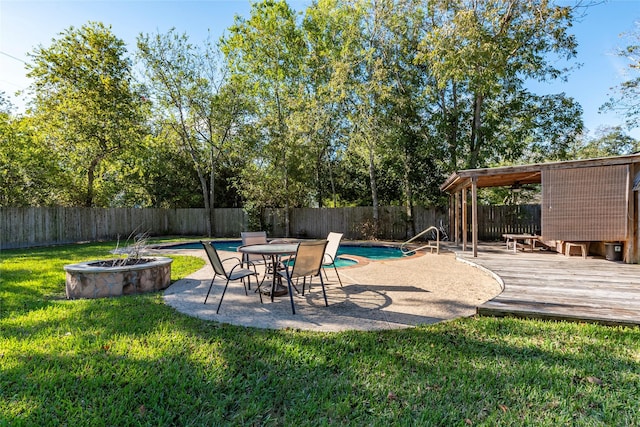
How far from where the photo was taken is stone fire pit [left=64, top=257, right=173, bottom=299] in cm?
415

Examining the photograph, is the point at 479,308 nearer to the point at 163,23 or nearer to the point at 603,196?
the point at 603,196

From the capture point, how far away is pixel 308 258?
371cm

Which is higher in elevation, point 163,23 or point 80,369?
point 163,23

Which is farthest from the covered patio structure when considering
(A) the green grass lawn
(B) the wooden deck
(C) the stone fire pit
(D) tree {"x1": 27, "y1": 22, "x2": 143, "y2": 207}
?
(D) tree {"x1": 27, "y1": 22, "x2": 143, "y2": 207}

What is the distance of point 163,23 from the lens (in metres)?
13.0

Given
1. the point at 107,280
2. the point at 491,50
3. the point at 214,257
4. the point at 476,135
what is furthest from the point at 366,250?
the point at 107,280

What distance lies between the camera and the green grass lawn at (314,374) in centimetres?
180

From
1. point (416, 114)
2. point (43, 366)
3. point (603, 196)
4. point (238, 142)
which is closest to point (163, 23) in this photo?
point (238, 142)

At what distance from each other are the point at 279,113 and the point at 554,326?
12.8 meters

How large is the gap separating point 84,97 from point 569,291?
16.2 meters

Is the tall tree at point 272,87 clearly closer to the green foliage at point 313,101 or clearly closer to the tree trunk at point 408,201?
the green foliage at point 313,101

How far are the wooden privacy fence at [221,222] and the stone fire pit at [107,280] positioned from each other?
29.4ft

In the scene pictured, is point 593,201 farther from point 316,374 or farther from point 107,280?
point 107,280

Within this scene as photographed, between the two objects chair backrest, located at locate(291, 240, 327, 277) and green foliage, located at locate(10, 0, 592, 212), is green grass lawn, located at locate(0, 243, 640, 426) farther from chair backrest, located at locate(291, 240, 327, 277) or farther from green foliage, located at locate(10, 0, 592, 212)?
green foliage, located at locate(10, 0, 592, 212)
